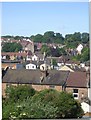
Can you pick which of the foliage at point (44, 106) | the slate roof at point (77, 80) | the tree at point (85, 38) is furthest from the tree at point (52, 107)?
the tree at point (85, 38)

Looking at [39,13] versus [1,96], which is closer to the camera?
[1,96]

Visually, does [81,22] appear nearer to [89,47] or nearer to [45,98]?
[89,47]

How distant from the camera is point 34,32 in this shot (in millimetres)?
2443

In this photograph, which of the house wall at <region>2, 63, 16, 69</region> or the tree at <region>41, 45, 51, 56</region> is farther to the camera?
the tree at <region>41, 45, 51, 56</region>

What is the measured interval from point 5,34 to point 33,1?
351 mm

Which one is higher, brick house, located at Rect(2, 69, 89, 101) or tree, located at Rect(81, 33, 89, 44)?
tree, located at Rect(81, 33, 89, 44)

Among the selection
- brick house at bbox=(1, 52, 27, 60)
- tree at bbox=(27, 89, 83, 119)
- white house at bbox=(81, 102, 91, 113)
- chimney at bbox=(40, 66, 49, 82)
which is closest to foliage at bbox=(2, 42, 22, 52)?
brick house at bbox=(1, 52, 27, 60)

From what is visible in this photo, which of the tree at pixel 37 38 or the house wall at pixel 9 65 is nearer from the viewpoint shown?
the house wall at pixel 9 65

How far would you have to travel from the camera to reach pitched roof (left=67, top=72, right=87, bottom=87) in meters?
2.40

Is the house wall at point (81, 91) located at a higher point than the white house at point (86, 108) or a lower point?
higher

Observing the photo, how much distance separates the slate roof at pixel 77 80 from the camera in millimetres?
2400

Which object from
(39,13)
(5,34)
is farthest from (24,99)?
(39,13)

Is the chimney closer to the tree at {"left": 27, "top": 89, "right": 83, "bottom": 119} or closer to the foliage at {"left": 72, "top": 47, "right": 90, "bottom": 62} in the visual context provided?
the tree at {"left": 27, "top": 89, "right": 83, "bottom": 119}

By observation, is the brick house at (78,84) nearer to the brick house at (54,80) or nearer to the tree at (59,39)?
the brick house at (54,80)
